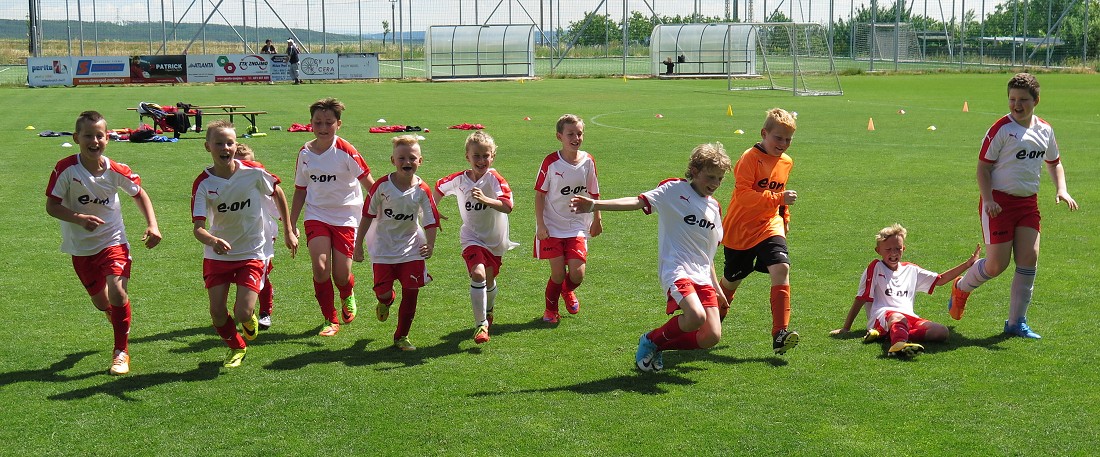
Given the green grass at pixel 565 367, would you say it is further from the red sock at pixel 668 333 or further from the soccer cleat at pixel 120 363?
the red sock at pixel 668 333

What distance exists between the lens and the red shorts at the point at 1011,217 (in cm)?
746

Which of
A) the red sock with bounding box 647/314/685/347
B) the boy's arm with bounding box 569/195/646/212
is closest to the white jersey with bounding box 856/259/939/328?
the red sock with bounding box 647/314/685/347

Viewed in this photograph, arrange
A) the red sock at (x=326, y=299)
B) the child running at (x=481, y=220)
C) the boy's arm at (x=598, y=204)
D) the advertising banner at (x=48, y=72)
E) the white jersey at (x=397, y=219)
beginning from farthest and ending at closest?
1. the advertising banner at (x=48, y=72)
2. the red sock at (x=326, y=299)
3. the child running at (x=481, y=220)
4. the white jersey at (x=397, y=219)
5. the boy's arm at (x=598, y=204)

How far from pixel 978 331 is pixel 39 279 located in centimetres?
806

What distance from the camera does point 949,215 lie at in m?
12.7

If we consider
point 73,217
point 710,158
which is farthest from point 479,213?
point 73,217

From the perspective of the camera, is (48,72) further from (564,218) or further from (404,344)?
(404,344)

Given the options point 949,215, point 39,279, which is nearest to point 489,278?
point 39,279

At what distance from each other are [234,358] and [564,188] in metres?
2.87

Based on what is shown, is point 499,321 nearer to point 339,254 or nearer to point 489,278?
point 489,278

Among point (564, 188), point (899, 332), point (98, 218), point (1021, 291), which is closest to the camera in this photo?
point (98, 218)

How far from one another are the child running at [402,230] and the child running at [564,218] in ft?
3.65

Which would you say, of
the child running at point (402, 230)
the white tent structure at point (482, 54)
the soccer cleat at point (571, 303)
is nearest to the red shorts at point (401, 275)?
the child running at point (402, 230)

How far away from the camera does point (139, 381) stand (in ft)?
21.5
